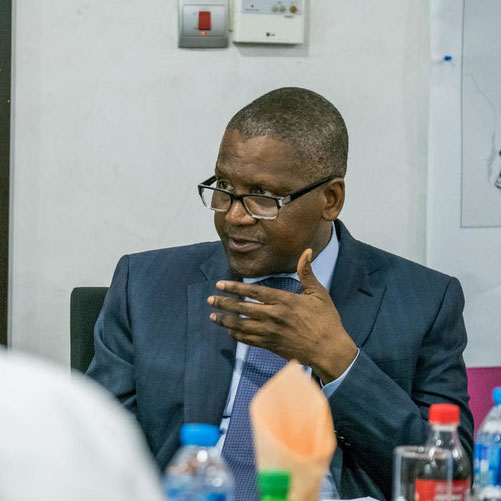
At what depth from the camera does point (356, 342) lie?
5.75ft

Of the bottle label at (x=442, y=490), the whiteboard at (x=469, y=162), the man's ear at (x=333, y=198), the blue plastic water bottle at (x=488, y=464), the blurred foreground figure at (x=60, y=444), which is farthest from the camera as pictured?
the whiteboard at (x=469, y=162)

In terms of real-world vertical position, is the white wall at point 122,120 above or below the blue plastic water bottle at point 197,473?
above

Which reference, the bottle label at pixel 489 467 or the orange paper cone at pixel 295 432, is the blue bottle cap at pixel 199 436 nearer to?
the orange paper cone at pixel 295 432

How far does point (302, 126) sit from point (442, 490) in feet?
2.88

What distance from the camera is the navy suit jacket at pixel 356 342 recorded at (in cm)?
159

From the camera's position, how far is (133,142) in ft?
7.20

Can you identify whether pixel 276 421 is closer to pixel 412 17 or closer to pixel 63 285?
pixel 63 285

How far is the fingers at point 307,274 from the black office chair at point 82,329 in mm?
484

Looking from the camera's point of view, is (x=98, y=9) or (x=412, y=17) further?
(x=412, y=17)

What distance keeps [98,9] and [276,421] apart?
151 centimetres

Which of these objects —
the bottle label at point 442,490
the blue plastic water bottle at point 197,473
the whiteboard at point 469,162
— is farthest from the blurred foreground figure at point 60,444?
the whiteboard at point 469,162

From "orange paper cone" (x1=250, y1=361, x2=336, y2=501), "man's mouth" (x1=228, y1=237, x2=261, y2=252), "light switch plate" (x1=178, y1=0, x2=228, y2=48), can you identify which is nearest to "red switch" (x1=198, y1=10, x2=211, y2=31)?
"light switch plate" (x1=178, y1=0, x2=228, y2=48)

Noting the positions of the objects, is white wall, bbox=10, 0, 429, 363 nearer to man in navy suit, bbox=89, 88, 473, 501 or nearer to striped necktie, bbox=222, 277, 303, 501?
man in navy suit, bbox=89, 88, 473, 501

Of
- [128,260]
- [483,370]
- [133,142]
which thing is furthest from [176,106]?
[483,370]
